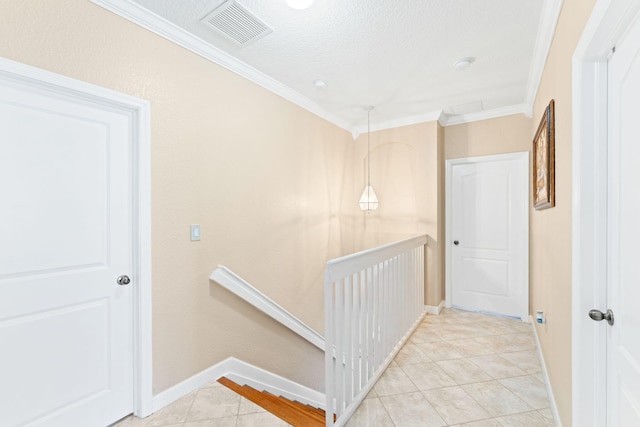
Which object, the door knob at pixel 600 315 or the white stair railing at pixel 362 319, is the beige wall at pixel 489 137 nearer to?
the white stair railing at pixel 362 319

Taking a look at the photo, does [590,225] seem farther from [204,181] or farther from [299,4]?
[204,181]

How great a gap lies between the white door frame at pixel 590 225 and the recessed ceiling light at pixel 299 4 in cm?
134

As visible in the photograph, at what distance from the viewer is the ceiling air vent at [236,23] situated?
1.79 meters

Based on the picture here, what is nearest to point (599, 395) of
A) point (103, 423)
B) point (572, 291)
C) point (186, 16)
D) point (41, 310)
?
point (572, 291)

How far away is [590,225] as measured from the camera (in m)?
1.15

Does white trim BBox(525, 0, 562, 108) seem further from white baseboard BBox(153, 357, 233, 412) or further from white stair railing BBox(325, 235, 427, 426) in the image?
white baseboard BBox(153, 357, 233, 412)

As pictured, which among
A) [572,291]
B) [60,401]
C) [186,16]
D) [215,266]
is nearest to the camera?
[572,291]

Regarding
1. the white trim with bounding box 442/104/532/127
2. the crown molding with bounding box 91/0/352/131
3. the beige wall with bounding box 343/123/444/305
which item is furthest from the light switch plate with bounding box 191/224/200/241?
the white trim with bounding box 442/104/532/127

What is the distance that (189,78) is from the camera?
2.08 m

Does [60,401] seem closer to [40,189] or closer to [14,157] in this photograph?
[40,189]

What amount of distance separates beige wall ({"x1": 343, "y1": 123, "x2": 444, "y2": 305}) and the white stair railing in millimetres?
773

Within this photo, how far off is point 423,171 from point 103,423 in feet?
12.1

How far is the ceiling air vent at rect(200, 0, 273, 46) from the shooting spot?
1.79m

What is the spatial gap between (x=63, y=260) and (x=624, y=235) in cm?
252
